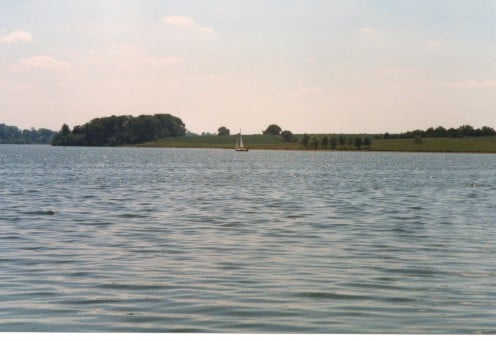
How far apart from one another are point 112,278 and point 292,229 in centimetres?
1241

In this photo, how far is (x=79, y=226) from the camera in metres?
29.8

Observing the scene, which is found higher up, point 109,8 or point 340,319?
point 109,8

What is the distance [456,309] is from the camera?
49.4ft

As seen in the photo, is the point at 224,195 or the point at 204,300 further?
the point at 224,195

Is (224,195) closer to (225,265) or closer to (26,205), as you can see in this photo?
(26,205)

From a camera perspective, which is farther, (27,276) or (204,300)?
(27,276)

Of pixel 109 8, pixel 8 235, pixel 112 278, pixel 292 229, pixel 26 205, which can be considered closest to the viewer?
pixel 109 8

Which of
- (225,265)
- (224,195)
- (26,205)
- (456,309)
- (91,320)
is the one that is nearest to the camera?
(91,320)

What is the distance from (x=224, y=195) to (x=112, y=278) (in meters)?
34.2

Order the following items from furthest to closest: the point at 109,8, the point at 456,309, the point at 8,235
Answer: the point at 8,235 → the point at 109,8 → the point at 456,309

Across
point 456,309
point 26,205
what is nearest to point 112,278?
point 456,309

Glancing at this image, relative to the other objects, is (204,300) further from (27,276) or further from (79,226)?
(79,226)
